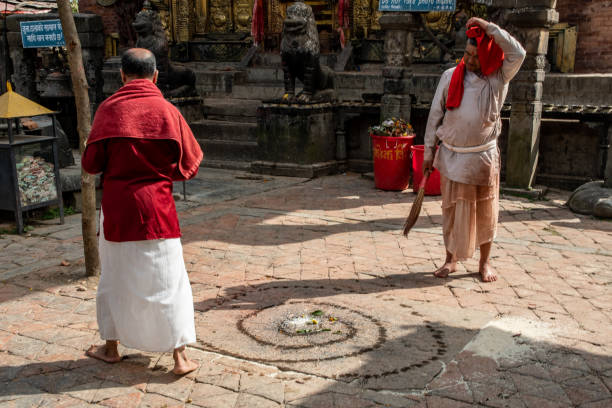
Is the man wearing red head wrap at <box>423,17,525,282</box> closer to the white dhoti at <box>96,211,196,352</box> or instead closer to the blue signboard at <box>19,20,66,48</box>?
the white dhoti at <box>96,211,196,352</box>

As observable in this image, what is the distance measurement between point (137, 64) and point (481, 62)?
2712 mm

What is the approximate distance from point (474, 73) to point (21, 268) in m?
4.22

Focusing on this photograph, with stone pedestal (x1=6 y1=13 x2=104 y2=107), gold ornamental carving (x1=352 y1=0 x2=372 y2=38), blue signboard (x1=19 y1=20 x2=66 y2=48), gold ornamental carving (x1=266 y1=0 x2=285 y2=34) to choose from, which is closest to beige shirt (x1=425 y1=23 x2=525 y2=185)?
blue signboard (x1=19 y1=20 x2=66 y2=48)

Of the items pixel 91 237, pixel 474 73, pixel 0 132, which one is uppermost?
pixel 474 73

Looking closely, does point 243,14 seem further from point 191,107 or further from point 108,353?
point 108,353

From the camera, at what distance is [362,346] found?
425 cm

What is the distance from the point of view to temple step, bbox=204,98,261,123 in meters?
12.3

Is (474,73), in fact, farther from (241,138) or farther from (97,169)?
(241,138)

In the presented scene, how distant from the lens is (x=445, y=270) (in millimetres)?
5664

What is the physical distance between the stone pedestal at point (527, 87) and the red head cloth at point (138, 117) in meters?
6.20

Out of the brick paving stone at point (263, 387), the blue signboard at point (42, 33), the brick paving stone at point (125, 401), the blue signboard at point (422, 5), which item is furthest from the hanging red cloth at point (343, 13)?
the brick paving stone at point (125, 401)

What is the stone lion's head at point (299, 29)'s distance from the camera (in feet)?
32.3

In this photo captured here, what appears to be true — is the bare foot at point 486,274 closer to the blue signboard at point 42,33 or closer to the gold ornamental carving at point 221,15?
the blue signboard at point 42,33

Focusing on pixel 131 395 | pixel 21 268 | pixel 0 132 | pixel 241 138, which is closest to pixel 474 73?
pixel 131 395
